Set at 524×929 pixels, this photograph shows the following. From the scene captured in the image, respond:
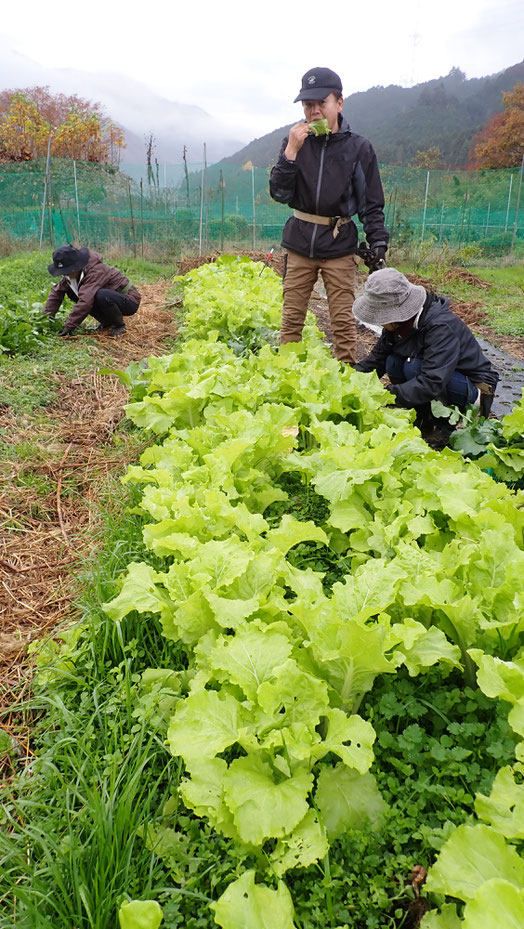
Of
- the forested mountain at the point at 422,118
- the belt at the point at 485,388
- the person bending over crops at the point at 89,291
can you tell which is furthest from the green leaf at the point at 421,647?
the forested mountain at the point at 422,118

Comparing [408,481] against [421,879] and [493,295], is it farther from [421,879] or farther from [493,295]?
[493,295]

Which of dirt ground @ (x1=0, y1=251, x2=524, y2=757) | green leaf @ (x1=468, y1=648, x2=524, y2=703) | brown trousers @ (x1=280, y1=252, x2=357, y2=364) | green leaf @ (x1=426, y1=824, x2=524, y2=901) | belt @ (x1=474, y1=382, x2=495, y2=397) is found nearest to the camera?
green leaf @ (x1=426, y1=824, x2=524, y2=901)

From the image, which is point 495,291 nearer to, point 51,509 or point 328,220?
point 328,220

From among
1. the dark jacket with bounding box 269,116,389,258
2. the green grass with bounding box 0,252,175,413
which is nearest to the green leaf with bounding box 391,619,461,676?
the dark jacket with bounding box 269,116,389,258

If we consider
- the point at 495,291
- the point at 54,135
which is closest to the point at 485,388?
the point at 495,291

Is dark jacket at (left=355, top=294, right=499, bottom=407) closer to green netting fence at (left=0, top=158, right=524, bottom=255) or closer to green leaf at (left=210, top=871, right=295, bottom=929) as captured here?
green leaf at (left=210, top=871, right=295, bottom=929)

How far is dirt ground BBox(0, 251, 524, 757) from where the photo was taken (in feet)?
8.43

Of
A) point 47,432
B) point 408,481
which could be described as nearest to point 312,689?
point 408,481

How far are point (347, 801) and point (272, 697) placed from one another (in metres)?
0.32

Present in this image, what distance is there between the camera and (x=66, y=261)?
6.60m

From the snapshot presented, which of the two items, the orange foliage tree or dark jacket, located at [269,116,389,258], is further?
the orange foliage tree

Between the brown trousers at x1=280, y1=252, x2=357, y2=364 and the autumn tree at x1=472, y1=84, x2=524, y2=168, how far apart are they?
3222cm

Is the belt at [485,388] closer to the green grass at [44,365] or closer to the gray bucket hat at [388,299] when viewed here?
the gray bucket hat at [388,299]

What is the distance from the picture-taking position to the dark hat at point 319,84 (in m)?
4.31
